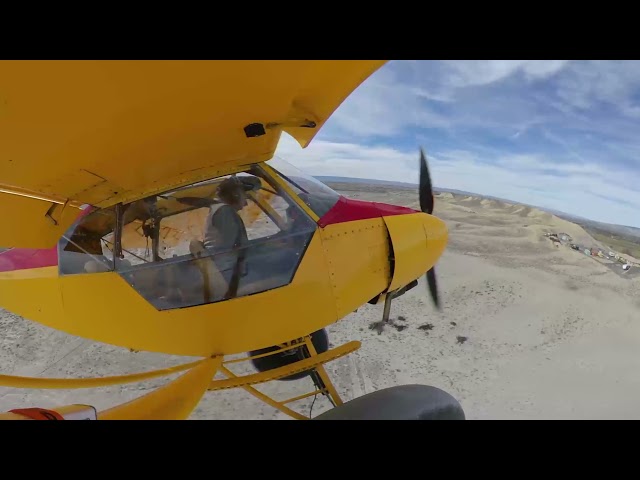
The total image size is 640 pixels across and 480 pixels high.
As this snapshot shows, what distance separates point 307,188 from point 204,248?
2.60 feet

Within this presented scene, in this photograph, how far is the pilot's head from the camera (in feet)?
8.88

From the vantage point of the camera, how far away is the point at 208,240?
2643 millimetres

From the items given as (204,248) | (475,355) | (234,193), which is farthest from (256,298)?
(475,355)

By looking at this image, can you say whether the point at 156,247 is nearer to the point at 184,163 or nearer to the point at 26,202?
the point at 184,163

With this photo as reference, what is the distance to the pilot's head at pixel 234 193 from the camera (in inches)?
107

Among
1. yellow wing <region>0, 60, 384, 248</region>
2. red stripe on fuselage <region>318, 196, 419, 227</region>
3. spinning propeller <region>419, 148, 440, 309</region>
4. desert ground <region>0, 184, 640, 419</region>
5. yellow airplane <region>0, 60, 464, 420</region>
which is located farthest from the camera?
desert ground <region>0, 184, 640, 419</region>

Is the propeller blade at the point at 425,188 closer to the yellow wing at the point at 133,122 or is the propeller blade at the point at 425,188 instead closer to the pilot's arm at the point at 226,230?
the yellow wing at the point at 133,122

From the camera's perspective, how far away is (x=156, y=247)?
268 cm

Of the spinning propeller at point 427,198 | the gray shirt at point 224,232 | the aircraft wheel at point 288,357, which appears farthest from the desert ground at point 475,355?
the gray shirt at point 224,232

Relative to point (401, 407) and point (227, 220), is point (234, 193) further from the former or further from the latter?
point (401, 407)

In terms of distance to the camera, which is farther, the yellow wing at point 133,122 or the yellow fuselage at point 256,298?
the yellow fuselage at point 256,298

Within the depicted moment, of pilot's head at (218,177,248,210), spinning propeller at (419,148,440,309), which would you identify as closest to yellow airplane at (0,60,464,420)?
pilot's head at (218,177,248,210)

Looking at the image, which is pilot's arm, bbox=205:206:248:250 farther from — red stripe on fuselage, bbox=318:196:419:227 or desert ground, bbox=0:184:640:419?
desert ground, bbox=0:184:640:419
